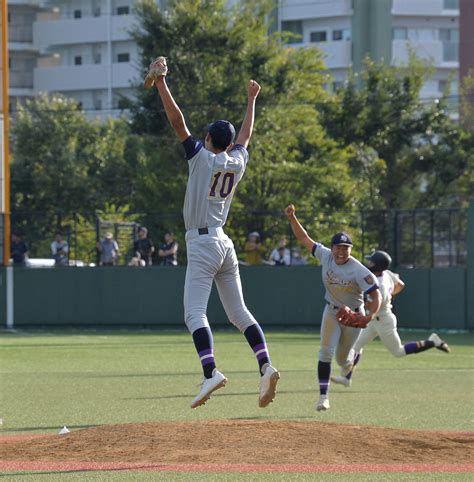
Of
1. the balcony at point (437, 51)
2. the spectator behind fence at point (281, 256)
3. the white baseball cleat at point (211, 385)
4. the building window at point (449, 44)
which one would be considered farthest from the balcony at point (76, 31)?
the white baseball cleat at point (211, 385)

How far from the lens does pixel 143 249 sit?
30.0m

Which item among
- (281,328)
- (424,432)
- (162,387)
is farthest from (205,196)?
(281,328)

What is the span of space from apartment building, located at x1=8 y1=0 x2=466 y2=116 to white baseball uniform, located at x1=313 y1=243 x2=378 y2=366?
5056 centimetres

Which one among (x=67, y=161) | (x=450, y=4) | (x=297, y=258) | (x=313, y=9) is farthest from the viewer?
(x=450, y=4)

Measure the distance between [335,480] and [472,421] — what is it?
4.37 metres

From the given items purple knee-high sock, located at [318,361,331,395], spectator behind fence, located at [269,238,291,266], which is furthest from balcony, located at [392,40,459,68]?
purple knee-high sock, located at [318,361,331,395]

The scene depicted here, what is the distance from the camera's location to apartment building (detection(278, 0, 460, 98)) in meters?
66.4

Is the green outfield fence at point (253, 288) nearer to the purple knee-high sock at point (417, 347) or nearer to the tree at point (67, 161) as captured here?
the purple knee-high sock at point (417, 347)

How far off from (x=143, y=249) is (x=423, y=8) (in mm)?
42979

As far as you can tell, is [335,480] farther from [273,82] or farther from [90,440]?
[273,82]

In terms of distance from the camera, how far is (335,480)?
8367 mm

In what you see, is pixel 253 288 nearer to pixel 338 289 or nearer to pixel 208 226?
pixel 338 289

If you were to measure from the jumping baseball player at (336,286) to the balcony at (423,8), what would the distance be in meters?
57.1

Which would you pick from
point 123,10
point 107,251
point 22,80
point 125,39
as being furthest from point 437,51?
point 107,251
